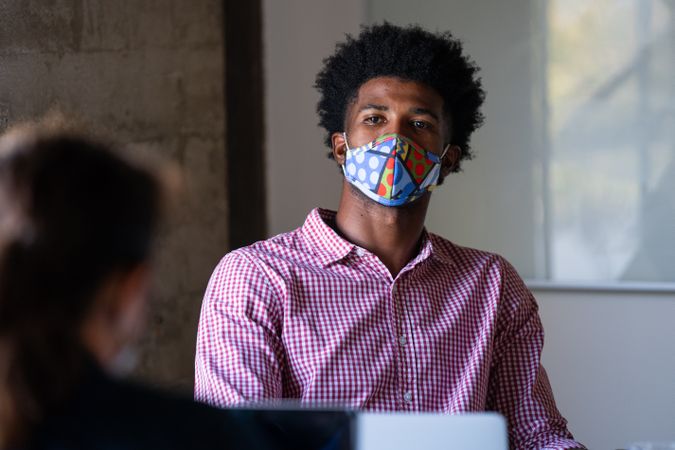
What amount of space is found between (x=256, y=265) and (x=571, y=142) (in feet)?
5.49

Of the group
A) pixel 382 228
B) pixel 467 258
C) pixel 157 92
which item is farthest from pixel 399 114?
pixel 157 92

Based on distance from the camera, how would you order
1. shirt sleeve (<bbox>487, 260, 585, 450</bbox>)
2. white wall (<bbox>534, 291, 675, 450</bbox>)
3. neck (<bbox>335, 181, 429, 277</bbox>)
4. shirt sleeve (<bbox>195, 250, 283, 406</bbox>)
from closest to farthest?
shirt sleeve (<bbox>195, 250, 283, 406</bbox>) < shirt sleeve (<bbox>487, 260, 585, 450</bbox>) < neck (<bbox>335, 181, 429, 277</bbox>) < white wall (<bbox>534, 291, 675, 450</bbox>)

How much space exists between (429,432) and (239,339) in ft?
2.31

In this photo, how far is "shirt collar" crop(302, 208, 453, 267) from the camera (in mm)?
2010

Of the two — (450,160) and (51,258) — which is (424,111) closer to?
(450,160)

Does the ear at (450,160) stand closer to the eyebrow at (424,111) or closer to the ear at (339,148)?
the eyebrow at (424,111)

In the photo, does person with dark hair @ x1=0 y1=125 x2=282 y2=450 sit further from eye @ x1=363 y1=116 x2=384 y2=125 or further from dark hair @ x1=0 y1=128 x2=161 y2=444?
eye @ x1=363 y1=116 x2=384 y2=125

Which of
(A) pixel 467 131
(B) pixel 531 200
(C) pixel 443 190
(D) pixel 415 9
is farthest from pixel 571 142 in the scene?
(A) pixel 467 131

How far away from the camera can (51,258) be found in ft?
2.78

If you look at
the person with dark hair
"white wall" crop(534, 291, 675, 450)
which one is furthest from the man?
"white wall" crop(534, 291, 675, 450)

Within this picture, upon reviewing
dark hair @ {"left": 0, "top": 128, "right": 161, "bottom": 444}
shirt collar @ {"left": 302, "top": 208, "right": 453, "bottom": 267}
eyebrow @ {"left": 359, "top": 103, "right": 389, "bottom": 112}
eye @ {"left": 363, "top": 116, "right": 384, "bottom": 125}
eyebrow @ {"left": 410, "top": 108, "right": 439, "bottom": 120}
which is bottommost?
shirt collar @ {"left": 302, "top": 208, "right": 453, "bottom": 267}

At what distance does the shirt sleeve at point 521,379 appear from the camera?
6.42ft

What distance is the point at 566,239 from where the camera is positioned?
3.31 metres

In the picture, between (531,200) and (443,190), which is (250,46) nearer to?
(443,190)
